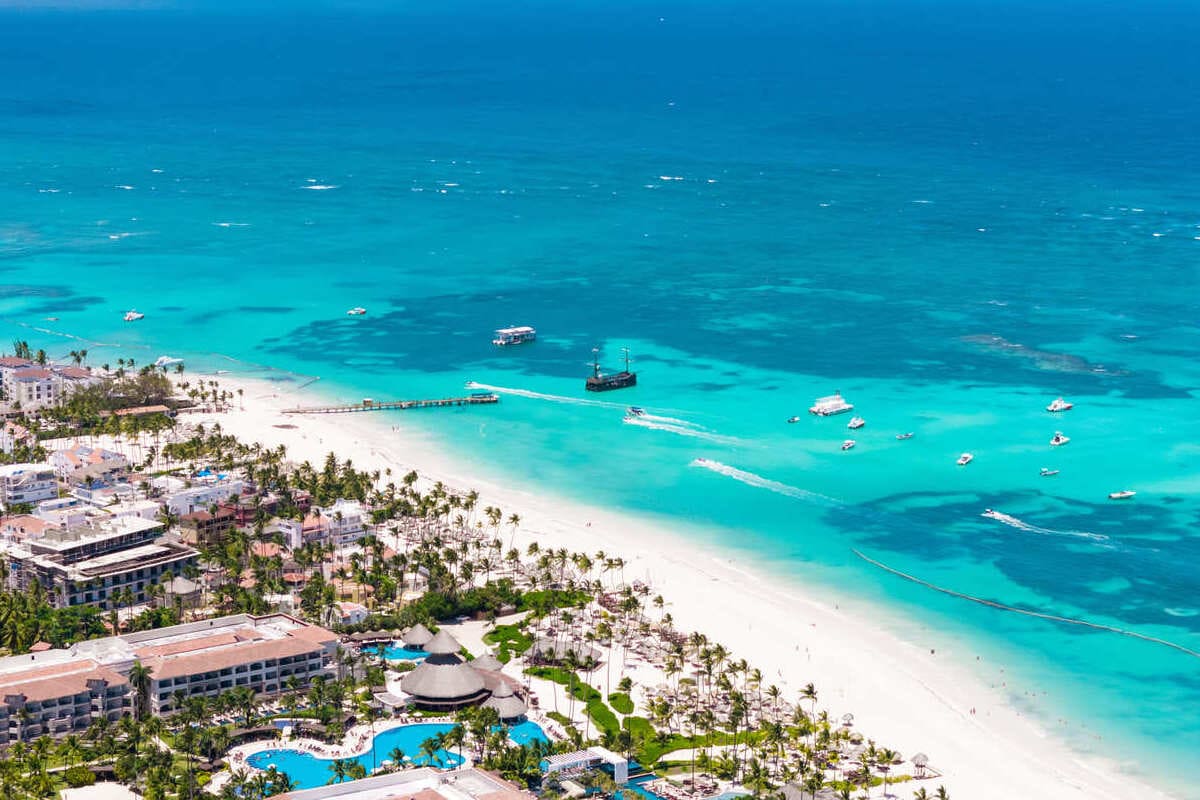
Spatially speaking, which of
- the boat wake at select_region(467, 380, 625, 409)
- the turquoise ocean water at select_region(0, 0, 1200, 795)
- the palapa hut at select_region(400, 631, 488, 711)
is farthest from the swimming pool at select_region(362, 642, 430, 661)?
the boat wake at select_region(467, 380, 625, 409)

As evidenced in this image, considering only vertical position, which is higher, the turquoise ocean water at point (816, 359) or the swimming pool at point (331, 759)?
the turquoise ocean water at point (816, 359)

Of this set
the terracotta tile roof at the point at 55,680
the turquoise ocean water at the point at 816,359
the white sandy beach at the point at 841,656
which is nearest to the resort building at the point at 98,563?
the terracotta tile roof at the point at 55,680

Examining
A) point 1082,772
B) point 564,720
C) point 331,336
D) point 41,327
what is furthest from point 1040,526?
point 41,327

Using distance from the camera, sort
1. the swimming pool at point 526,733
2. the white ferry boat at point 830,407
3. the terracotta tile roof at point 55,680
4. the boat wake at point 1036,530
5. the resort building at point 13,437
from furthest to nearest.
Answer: the white ferry boat at point 830,407 → the resort building at point 13,437 → the boat wake at point 1036,530 → the swimming pool at point 526,733 → the terracotta tile roof at point 55,680

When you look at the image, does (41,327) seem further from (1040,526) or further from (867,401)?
(1040,526)

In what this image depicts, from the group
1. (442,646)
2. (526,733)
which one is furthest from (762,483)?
(526,733)

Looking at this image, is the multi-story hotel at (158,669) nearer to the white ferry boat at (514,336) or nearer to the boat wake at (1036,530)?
the boat wake at (1036,530)

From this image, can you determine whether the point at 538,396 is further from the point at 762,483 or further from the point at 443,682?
the point at 443,682
